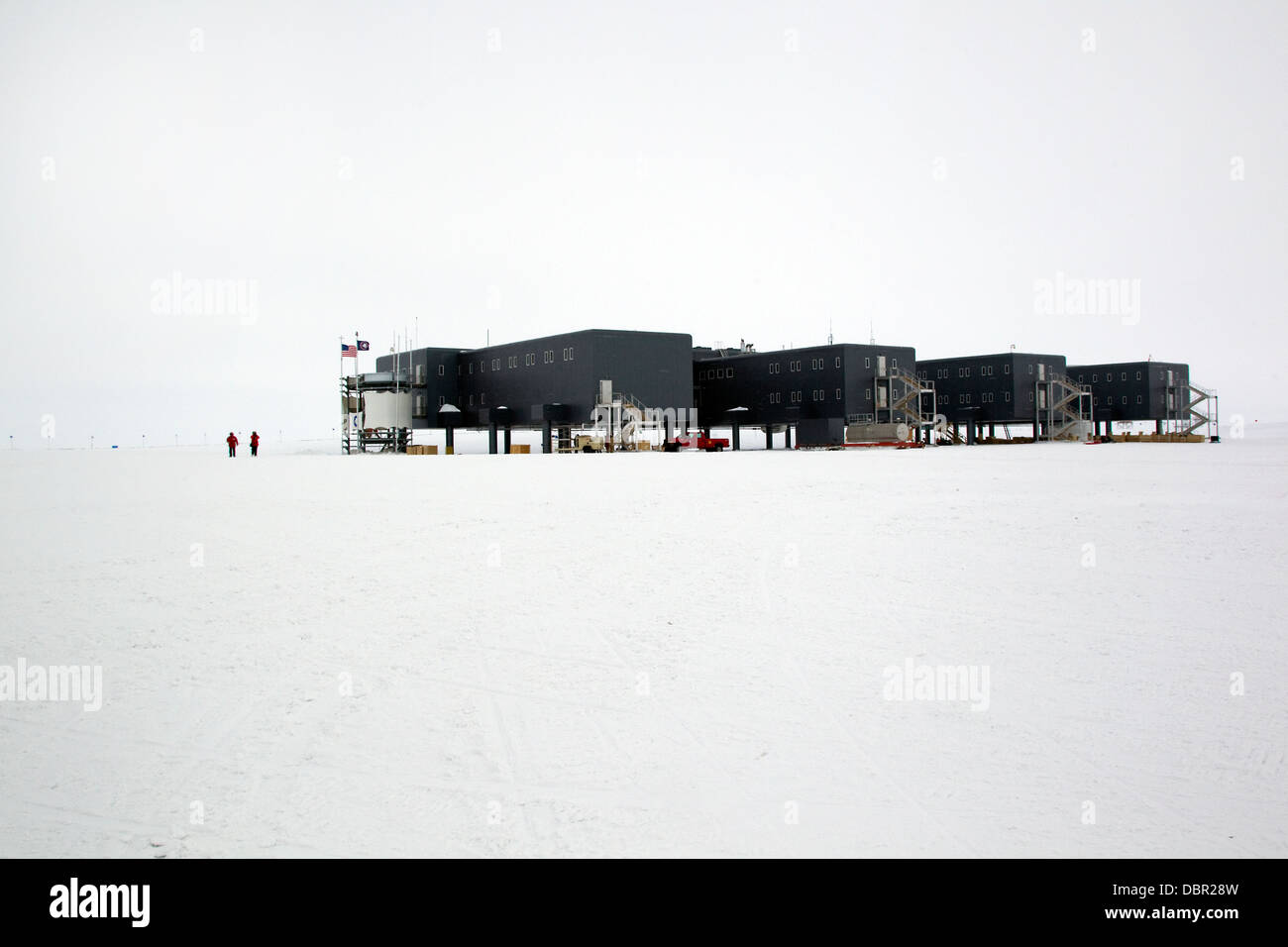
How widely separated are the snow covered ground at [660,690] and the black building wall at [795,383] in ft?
195

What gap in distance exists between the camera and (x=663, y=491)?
88.0 ft

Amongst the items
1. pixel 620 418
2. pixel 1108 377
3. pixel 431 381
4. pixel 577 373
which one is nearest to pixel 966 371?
pixel 1108 377

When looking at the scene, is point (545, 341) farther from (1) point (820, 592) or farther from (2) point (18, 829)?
(2) point (18, 829)

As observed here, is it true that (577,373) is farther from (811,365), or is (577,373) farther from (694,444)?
(811,365)

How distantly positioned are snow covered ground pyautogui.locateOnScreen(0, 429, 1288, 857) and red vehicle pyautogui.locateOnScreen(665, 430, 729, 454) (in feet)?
176

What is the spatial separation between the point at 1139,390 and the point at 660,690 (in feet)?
362

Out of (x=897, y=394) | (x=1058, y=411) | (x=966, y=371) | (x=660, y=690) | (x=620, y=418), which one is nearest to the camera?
(x=660, y=690)

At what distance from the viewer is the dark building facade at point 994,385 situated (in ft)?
306

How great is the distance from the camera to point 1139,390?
10231cm

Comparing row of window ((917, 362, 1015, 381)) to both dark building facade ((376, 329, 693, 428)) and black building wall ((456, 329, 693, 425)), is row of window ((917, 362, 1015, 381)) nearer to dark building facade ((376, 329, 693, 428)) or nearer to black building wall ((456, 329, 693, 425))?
dark building facade ((376, 329, 693, 428))

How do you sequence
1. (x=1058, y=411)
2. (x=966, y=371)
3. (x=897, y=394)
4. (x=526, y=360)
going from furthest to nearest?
(x=966, y=371), (x=1058, y=411), (x=897, y=394), (x=526, y=360)

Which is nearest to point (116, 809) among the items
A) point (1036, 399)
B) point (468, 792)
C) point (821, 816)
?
point (468, 792)

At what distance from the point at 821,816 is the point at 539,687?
3599 mm

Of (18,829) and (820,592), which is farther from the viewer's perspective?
(820,592)
